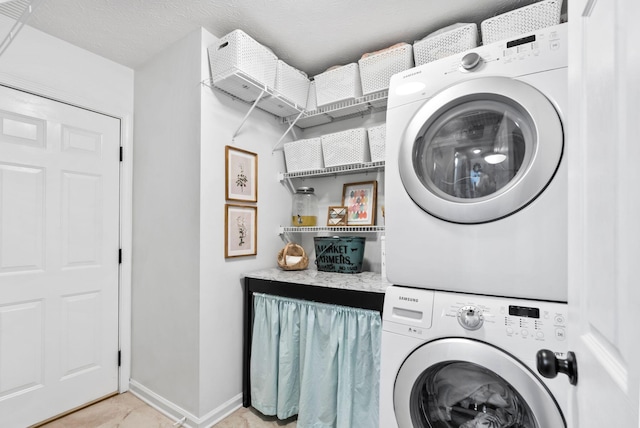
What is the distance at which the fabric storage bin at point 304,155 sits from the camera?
89.8 inches

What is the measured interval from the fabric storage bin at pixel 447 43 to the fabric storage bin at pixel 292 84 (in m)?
0.82

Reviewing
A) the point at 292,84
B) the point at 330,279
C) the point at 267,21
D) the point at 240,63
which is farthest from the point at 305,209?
the point at 267,21

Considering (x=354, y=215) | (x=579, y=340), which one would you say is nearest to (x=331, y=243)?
(x=354, y=215)

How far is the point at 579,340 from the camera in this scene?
59 centimetres

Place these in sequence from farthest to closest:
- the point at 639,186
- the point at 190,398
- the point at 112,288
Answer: the point at 112,288 < the point at 190,398 < the point at 639,186

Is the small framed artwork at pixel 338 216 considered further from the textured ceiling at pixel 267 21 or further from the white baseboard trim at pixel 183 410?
the white baseboard trim at pixel 183 410

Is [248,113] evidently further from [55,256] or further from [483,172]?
[55,256]

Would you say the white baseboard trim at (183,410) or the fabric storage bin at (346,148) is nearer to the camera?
the white baseboard trim at (183,410)

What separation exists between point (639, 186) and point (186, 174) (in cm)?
204

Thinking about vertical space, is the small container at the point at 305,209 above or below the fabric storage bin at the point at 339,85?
below

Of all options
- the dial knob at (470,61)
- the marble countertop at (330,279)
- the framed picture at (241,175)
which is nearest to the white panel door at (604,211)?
the dial knob at (470,61)

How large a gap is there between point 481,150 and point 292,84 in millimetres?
1456

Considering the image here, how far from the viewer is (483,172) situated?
1.16 m

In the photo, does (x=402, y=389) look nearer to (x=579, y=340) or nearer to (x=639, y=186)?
(x=579, y=340)
